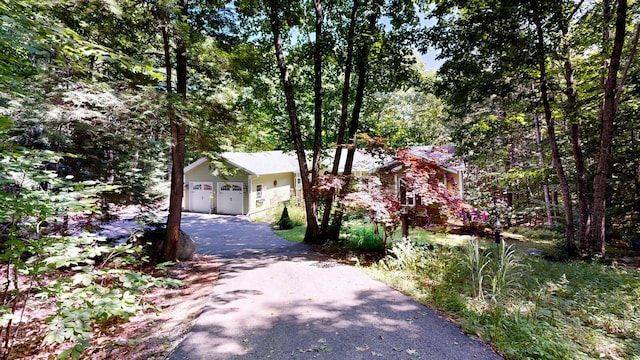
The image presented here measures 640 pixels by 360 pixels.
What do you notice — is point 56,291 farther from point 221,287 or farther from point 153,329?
point 221,287

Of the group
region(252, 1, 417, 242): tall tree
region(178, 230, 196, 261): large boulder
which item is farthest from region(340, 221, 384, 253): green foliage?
region(178, 230, 196, 261): large boulder

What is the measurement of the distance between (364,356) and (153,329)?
307 centimetres

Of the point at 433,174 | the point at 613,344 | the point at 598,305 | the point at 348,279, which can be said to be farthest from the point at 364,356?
the point at 433,174

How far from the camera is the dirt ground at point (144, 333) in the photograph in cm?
351

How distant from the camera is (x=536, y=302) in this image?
403 centimetres

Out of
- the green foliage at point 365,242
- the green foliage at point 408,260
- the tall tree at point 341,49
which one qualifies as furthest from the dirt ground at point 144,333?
the tall tree at point 341,49

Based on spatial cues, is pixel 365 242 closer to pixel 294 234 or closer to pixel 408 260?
pixel 408 260

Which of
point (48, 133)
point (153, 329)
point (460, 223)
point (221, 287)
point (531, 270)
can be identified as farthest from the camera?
point (460, 223)

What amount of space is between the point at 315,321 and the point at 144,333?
2.45 meters

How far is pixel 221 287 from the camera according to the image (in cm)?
552

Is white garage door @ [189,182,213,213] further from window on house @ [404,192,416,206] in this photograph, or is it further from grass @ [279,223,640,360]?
grass @ [279,223,640,360]

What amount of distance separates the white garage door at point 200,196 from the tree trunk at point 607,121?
58.5ft

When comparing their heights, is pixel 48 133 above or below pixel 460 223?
above

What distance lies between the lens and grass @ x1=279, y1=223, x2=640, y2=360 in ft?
10.4
